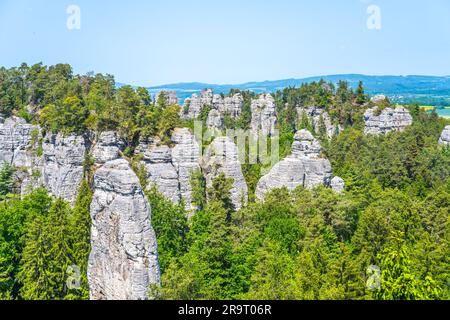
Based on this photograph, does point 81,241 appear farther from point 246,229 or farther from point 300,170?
point 300,170

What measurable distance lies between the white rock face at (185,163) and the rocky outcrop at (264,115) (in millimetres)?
37495

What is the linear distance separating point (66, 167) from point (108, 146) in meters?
3.89

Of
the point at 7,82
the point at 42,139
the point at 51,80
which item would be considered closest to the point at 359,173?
the point at 42,139

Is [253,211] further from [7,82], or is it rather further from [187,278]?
[7,82]

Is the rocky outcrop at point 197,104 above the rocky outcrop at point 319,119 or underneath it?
above

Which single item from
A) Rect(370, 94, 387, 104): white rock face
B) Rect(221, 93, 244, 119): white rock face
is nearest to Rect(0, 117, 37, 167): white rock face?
Rect(221, 93, 244, 119): white rock face

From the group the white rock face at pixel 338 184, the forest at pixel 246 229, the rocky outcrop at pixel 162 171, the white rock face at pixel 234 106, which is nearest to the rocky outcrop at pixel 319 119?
the white rock face at pixel 234 106

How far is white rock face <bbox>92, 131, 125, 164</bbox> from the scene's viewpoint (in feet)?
114

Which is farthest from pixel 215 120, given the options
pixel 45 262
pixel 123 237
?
pixel 123 237

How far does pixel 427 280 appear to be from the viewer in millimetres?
19656

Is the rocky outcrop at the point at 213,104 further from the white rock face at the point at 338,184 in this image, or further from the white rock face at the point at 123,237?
the white rock face at the point at 123,237

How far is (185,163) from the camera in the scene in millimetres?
34688

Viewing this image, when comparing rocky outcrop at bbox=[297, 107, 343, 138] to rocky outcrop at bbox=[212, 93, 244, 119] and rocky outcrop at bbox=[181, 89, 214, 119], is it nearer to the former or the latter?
rocky outcrop at bbox=[212, 93, 244, 119]

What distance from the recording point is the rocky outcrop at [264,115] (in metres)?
72.8
